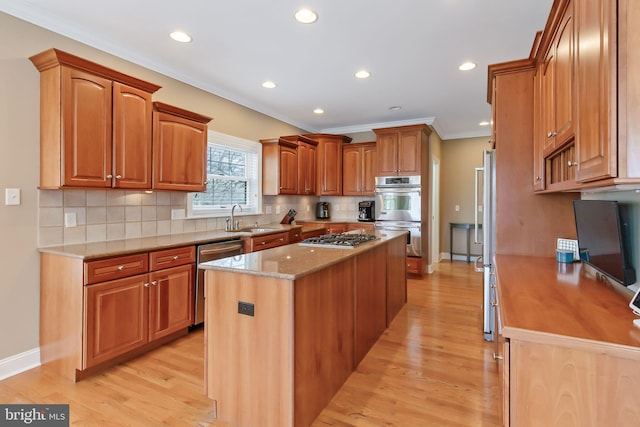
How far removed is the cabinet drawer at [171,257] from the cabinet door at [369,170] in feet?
11.9

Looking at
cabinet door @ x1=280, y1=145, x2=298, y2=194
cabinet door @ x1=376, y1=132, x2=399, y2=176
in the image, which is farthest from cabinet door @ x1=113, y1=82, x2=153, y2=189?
cabinet door @ x1=376, y1=132, x2=399, y2=176

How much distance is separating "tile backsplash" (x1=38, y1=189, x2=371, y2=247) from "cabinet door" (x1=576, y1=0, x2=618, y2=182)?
3219 mm

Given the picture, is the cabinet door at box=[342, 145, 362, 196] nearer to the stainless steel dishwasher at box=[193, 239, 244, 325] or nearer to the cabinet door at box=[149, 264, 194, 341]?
the stainless steel dishwasher at box=[193, 239, 244, 325]

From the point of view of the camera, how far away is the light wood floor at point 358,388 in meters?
1.97

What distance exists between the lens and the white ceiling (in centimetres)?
248

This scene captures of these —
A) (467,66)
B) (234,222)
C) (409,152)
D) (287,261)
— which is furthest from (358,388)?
(409,152)

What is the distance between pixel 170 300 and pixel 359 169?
13.4ft

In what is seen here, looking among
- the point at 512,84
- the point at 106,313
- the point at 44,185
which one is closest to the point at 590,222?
the point at 512,84

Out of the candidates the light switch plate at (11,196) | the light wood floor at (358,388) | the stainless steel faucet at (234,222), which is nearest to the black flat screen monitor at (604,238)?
the light wood floor at (358,388)

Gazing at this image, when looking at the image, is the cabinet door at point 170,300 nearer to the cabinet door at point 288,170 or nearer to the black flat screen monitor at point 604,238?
the cabinet door at point 288,170

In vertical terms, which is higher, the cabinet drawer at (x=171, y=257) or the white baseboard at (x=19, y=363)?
the cabinet drawer at (x=171, y=257)

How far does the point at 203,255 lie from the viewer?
3.22 m

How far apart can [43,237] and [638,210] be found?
3780 millimetres

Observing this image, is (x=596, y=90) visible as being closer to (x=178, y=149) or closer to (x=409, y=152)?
(x=178, y=149)
